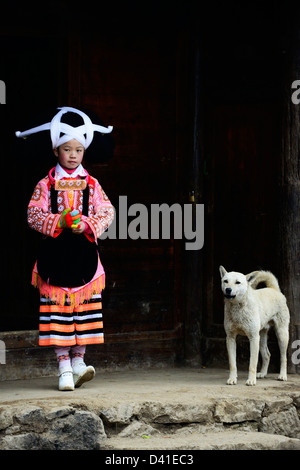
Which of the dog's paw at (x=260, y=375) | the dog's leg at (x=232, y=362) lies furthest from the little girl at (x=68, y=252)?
the dog's paw at (x=260, y=375)

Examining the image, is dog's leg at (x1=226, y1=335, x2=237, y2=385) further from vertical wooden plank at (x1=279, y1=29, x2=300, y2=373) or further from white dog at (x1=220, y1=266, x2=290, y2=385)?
vertical wooden plank at (x1=279, y1=29, x2=300, y2=373)

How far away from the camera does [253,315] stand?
6566 millimetres

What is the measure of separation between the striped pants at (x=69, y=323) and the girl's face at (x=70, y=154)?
905mm

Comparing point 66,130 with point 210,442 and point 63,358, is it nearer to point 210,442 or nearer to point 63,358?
point 63,358

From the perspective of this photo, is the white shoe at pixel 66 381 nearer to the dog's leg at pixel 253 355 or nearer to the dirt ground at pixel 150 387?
the dirt ground at pixel 150 387

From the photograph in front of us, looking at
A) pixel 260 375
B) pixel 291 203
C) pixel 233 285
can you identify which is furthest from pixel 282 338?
pixel 291 203

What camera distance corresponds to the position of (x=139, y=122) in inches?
290

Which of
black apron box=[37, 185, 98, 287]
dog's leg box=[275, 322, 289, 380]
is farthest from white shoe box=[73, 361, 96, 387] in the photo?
dog's leg box=[275, 322, 289, 380]

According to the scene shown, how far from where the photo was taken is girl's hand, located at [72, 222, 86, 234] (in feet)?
19.5

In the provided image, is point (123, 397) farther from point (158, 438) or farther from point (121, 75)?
point (121, 75)

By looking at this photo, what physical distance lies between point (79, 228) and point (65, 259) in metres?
0.26

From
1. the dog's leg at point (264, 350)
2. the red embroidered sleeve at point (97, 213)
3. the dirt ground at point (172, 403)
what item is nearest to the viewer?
the dirt ground at point (172, 403)

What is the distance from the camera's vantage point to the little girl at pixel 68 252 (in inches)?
239

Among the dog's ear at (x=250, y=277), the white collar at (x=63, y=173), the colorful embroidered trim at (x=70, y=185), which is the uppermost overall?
the white collar at (x=63, y=173)
